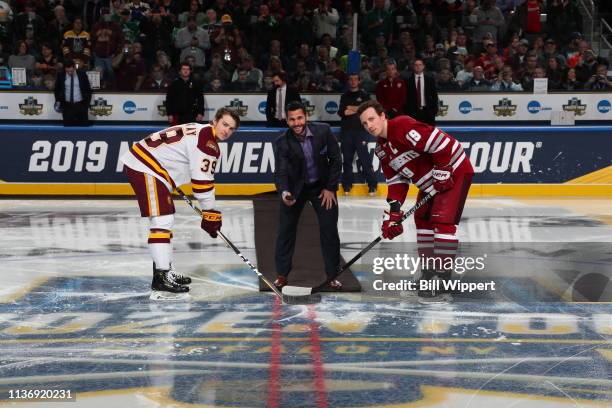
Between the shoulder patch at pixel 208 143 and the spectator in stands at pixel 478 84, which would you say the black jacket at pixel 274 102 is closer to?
the spectator in stands at pixel 478 84

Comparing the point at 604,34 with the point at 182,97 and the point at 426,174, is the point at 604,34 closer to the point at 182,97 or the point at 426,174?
the point at 182,97

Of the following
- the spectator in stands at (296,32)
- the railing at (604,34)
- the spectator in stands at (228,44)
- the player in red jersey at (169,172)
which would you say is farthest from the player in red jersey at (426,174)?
the railing at (604,34)

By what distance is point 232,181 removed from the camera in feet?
54.4

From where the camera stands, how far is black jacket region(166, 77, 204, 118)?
1688 centimetres

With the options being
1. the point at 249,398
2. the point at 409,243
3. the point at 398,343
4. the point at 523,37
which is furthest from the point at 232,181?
the point at 249,398

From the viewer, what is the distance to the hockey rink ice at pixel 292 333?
6.66m

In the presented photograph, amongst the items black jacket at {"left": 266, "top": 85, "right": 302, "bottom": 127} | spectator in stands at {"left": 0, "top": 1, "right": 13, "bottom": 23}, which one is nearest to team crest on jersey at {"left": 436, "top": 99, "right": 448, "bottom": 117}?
black jacket at {"left": 266, "top": 85, "right": 302, "bottom": 127}

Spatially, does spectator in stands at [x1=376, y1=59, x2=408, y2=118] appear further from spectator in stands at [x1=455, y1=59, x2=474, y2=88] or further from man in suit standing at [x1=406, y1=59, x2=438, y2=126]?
spectator in stands at [x1=455, y1=59, x2=474, y2=88]

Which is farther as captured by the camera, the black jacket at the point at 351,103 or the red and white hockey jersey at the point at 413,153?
the black jacket at the point at 351,103

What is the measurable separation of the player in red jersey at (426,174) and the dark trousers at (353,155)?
6.78m

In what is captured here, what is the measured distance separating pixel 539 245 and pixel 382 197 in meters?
4.43

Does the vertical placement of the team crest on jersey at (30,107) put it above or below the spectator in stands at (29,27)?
below

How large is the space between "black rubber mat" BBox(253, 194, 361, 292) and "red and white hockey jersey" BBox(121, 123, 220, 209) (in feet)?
4.07

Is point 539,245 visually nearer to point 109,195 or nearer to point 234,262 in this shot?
point 234,262
